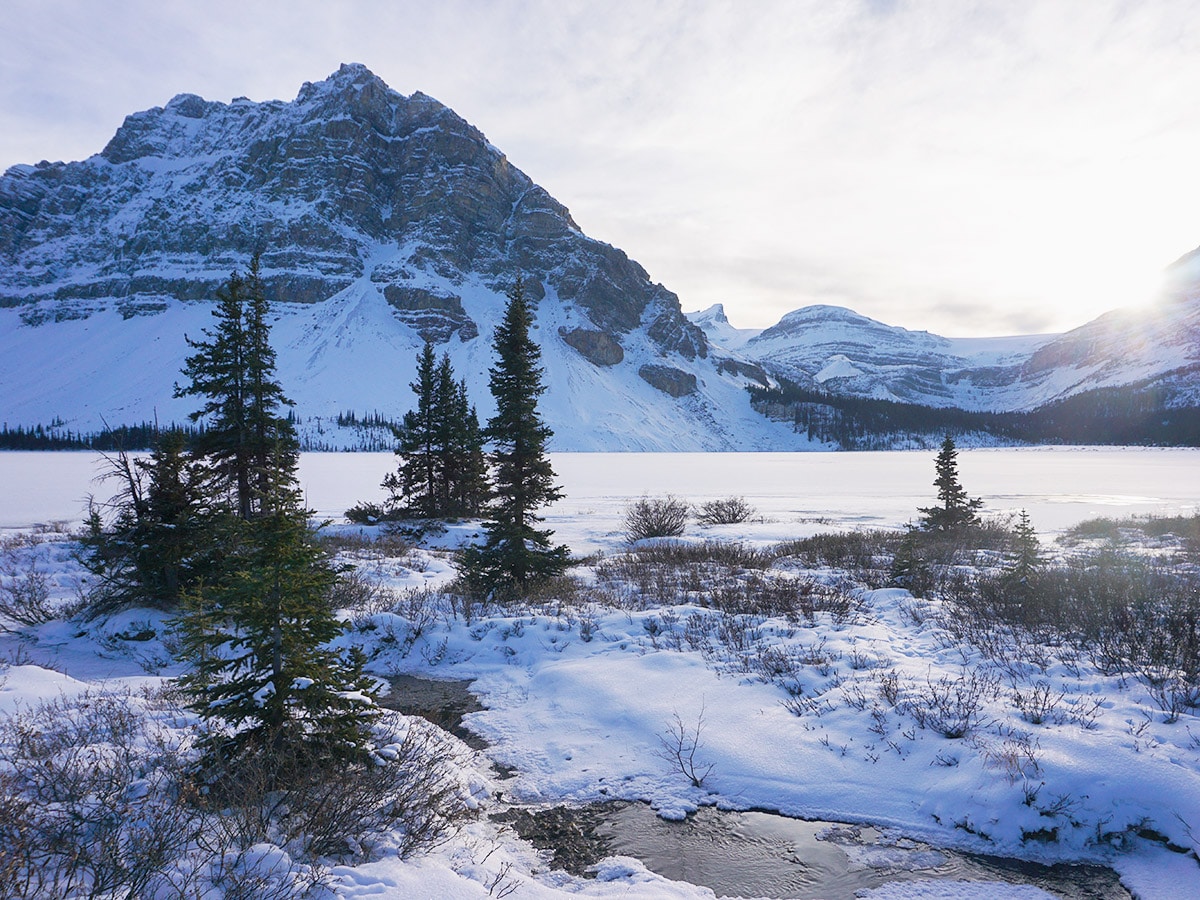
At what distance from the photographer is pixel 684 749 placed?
6.68m

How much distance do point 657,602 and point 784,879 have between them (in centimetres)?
856

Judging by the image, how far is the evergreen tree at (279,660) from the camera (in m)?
5.18

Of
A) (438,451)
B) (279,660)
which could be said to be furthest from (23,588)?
(438,451)

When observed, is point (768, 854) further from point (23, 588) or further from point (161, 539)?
point (23, 588)

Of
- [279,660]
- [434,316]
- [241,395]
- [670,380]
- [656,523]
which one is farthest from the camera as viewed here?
[670,380]

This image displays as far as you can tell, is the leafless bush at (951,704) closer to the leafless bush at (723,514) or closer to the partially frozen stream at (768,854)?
the partially frozen stream at (768,854)

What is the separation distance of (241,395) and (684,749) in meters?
16.8

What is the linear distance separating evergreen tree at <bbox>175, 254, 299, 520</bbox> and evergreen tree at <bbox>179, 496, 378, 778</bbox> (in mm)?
12844

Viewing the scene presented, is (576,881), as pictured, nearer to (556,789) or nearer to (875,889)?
(556,789)

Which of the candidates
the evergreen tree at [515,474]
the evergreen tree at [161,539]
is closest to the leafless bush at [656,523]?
the evergreen tree at [515,474]

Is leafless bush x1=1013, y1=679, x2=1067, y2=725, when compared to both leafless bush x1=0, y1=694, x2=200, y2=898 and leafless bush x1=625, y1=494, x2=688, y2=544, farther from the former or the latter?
leafless bush x1=625, y1=494, x2=688, y2=544

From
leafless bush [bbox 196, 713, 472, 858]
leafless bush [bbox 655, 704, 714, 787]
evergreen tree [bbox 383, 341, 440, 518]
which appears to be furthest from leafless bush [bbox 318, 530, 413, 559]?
leafless bush [bbox 655, 704, 714, 787]

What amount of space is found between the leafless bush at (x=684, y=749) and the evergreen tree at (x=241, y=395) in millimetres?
14276

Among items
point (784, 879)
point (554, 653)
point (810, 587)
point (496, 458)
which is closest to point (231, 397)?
point (496, 458)
